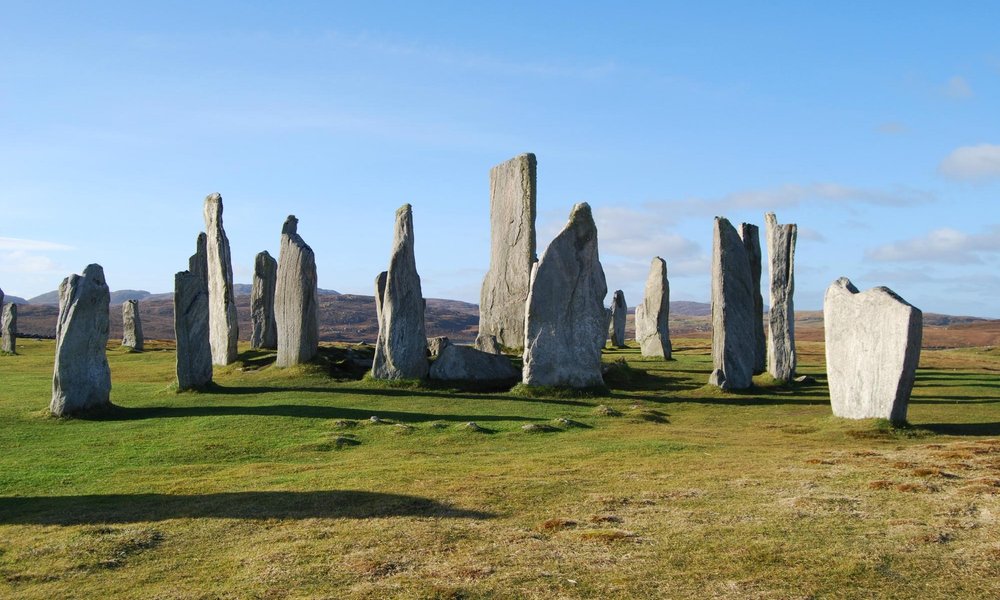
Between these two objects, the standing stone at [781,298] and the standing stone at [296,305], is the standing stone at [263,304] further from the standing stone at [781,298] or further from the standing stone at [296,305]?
the standing stone at [781,298]

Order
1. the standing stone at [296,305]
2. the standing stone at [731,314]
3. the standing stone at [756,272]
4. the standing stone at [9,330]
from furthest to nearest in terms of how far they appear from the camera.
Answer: the standing stone at [9,330] → the standing stone at [756,272] → the standing stone at [296,305] → the standing stone at [731,314]

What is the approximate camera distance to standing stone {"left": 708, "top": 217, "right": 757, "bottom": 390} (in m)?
23.6

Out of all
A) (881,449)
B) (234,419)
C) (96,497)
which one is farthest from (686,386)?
(96,497)

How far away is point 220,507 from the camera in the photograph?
37.0 feet

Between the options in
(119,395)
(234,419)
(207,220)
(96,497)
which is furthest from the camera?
(207,220)

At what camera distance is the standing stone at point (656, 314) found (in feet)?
118

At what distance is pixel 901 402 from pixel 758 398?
628 centimetres

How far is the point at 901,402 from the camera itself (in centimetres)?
1686

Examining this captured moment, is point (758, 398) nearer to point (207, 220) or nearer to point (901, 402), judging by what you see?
point (901, 402)

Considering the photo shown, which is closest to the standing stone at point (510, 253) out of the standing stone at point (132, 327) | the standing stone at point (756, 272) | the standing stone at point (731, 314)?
the standing stone at point (756, 272)

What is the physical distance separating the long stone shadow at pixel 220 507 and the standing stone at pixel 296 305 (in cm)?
1449

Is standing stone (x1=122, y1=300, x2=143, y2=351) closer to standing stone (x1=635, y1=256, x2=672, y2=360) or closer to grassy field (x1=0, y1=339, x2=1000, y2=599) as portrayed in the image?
grassy field (x1=0, y1=339, x2=1000, y2=599)

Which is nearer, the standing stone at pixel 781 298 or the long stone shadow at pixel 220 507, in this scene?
the long stone shadow at pixel 220 507

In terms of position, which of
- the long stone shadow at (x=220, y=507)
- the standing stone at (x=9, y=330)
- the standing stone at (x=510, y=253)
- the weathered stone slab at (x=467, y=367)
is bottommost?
the long stone shadow at (x=220, y=507)
